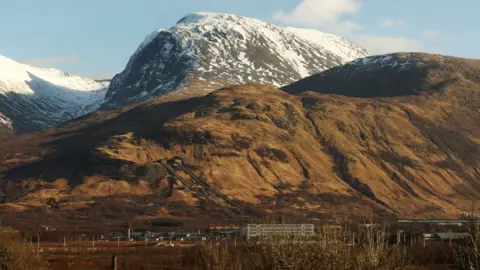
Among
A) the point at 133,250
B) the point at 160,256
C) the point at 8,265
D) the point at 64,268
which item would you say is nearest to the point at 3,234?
the point at 64,268

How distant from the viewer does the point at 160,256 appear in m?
146

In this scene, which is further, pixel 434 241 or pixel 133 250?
Answer: pixel 434 241

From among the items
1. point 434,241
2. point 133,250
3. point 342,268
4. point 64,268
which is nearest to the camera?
point 342,268

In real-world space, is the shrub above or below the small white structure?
below

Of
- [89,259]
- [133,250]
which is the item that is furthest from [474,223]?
[133,250]

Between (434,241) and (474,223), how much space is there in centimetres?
11532

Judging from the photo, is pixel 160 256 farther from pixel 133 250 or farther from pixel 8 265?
pixel 8 265

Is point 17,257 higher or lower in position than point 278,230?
lower

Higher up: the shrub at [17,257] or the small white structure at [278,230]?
the small white structure at [278,230]

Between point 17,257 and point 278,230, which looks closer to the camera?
point 278,230

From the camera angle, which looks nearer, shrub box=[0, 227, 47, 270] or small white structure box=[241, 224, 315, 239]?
small white structure box=[241, 224, 315, 239]

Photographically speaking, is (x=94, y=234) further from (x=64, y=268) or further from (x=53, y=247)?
(x=64, y=268)

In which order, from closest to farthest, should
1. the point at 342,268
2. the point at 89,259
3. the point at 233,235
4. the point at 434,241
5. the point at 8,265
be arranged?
the point at 342,268, the point at 8,265, the point at 89,259, the point at 434,241, the point at 233,235

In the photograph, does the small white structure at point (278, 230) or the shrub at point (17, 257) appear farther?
the shrub at point (17, 257)
